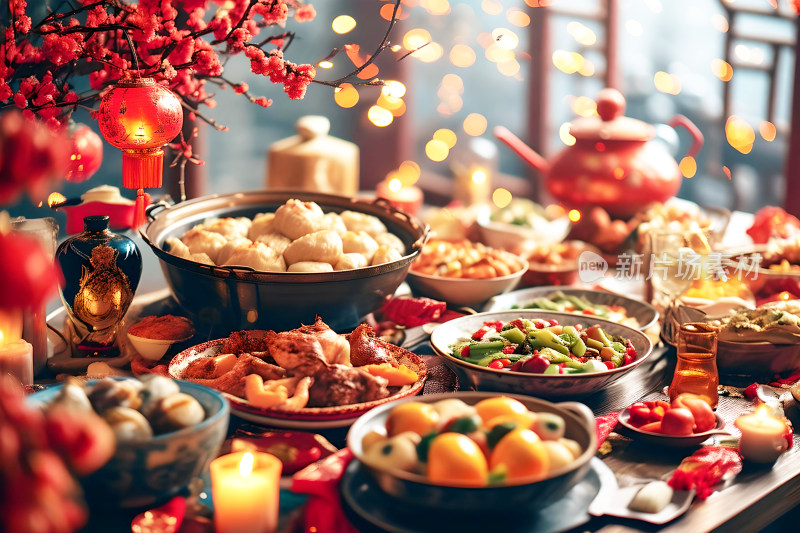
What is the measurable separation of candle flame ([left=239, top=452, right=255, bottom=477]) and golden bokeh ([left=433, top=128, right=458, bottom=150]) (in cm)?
489

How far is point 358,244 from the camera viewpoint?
6.28ft

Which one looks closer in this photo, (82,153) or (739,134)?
(82,153)

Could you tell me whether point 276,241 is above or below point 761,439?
above

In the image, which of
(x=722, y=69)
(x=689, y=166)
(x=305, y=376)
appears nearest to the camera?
(x=305, y=376)

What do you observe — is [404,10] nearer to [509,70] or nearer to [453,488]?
[509,70]

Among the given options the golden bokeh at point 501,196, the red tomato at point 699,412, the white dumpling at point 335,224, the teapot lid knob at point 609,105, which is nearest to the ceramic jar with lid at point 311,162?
the teapot lid knob at point 609,105

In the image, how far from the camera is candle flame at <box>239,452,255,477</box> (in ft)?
3.72

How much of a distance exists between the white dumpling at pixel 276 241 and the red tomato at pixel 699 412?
A: 36.8 inches

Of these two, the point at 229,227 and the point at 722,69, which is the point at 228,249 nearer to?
the point at 229,227

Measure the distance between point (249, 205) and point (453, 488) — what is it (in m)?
1.35

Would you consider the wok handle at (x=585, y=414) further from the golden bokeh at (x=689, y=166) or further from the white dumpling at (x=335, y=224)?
the golden bokeh at (x=689, y=166)

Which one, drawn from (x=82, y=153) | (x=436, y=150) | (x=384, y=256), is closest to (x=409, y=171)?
(x=436, y=150)

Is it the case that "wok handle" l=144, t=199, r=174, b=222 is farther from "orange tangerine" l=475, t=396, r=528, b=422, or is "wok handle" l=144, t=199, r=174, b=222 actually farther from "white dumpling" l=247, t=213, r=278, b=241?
"orange tangerine" l=475, t=396, r=528, b=422

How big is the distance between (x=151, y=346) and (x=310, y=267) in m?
0.39
